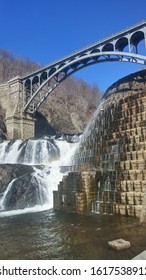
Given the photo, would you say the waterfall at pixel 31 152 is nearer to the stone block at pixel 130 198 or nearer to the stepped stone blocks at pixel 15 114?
the stepped stone blocks at pixel 15 114

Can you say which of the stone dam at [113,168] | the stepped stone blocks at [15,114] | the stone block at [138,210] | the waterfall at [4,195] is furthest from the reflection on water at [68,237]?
the stepped stone blocks at [15,114]

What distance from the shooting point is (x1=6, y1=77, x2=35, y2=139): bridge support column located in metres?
34.4

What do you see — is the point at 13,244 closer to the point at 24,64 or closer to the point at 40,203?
the point at 40,203

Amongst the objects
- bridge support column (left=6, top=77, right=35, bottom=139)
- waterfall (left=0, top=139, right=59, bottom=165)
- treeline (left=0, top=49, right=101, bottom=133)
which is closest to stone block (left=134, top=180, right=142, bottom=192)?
waterfall (left=0, top=139, right=59, bottom=165)

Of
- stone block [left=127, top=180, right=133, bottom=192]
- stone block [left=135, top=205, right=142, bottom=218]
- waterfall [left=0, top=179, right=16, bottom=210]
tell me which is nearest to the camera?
stone block [left=135, top=205, right=142, bottom=218]

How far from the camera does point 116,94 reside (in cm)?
1973

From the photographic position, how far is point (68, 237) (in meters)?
7.71

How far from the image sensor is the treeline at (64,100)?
4762 centimetres

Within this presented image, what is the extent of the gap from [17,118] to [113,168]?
2458 centimetres

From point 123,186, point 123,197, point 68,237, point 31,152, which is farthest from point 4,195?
point 31,152

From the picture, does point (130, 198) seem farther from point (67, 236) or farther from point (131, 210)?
point (67, 236)

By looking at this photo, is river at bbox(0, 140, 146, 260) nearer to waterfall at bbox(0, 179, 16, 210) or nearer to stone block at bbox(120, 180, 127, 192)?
stone block at bbox(120, 180, 127, 192)

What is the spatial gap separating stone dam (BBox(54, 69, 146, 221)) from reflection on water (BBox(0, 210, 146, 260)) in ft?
3.50
